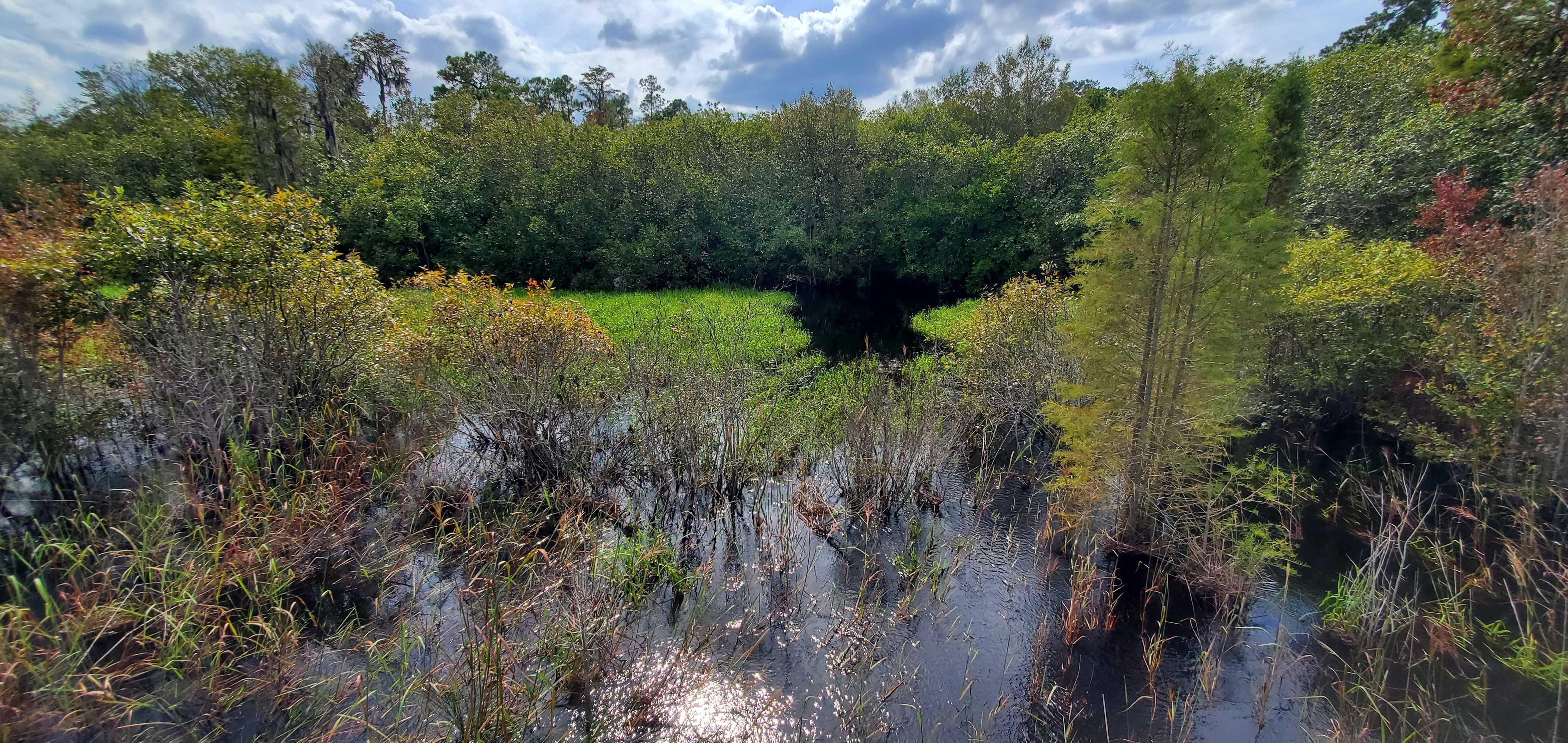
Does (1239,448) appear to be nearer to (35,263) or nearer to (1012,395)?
(1012,395)

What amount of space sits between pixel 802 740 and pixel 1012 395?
27.1 feet

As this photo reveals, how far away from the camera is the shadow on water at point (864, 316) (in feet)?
65.3

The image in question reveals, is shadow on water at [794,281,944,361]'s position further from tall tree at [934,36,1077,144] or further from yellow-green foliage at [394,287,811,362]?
tall tree at [934,36,1077,144]

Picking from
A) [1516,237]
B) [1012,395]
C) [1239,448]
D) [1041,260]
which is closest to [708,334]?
[1012,395]

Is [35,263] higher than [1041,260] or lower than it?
higher

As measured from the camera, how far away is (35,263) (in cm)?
708

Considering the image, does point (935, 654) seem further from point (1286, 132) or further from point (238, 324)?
point (1286, 132)

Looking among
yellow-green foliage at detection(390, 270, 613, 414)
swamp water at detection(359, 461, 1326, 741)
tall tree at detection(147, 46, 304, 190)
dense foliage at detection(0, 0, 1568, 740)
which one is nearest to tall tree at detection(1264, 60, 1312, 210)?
dense foliage at detection(0, 0, 1568, 740)

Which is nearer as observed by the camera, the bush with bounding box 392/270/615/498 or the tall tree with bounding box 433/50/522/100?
the bush with bounding box 392/270/615/498

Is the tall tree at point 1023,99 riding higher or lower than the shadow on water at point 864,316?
higher

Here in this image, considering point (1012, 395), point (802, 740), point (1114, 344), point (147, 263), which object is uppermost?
point (147, 263)

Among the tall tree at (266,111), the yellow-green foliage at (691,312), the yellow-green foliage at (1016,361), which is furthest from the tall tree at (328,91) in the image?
the yellow-green foliage at (1016,361)

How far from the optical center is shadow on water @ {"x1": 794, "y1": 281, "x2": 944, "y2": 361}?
19.9 m

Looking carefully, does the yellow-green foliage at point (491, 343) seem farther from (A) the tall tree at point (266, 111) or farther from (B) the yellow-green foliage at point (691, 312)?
(A) the tall tree at point (266, 111)
